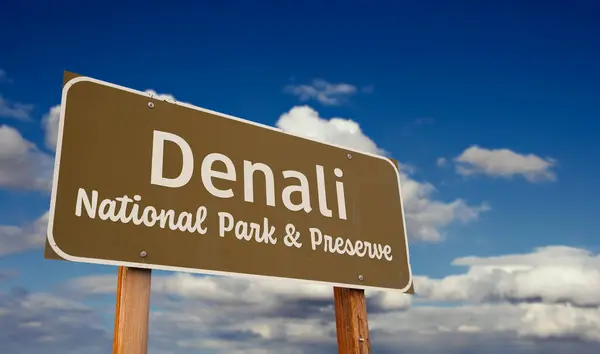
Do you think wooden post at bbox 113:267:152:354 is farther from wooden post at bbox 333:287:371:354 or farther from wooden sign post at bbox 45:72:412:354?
wooden post at bbox 333:287:371:354

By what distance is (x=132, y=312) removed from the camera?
2848 mm

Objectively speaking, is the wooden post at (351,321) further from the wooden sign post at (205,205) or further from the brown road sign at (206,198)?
the brown road sign at (206,198)

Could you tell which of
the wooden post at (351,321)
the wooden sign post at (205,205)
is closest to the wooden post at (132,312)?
the wooden sign post at (205,205)

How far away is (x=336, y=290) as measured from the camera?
12.9 ft

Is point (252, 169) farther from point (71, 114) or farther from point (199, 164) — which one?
point (71, 114)

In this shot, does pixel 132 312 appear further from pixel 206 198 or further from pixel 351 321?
pixel 351 321

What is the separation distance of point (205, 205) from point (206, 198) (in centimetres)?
5

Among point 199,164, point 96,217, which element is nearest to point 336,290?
point 199,164

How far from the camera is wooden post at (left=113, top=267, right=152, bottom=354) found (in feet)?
9.17

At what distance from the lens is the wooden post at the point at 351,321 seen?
3.76m

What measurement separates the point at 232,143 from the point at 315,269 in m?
1.02

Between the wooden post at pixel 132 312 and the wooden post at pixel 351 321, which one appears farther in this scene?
the wooden post at pixel 351 321

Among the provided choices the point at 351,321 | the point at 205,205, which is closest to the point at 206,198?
the point at 205,205

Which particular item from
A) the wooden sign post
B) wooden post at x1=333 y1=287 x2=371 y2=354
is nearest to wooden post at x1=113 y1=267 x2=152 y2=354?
the wooden sign post
